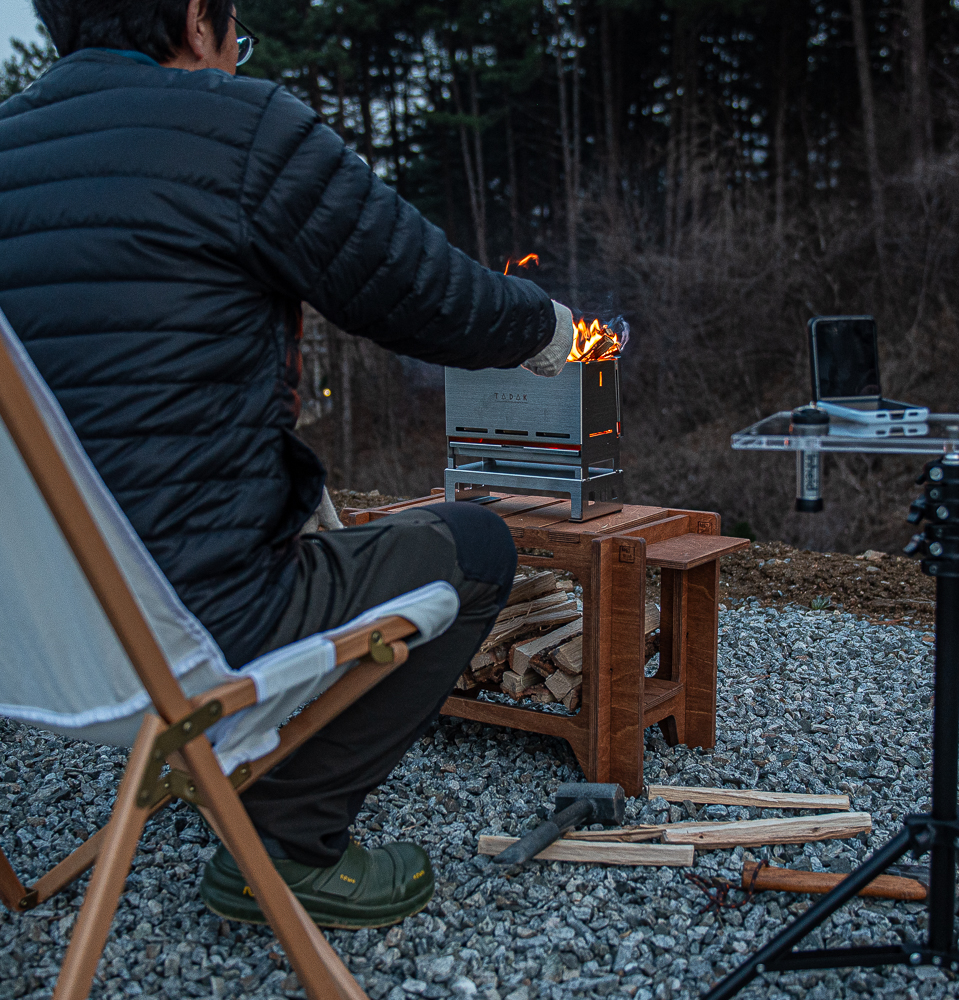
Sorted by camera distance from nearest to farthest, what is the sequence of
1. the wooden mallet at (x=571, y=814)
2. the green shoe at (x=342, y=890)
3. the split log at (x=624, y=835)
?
the green shoe at (x=342, y=890)
the wooden mallet at (x=571, y=814)
the split log at (x=624, y=835)

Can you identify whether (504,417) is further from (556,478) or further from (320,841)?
(320,841)

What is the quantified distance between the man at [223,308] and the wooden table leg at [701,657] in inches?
48.3

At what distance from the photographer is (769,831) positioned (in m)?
2.46

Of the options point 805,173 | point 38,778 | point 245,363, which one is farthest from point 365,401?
point 245,363

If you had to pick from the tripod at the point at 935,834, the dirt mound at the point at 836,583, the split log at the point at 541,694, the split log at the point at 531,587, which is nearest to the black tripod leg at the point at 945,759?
the tripod at the point at 935,834

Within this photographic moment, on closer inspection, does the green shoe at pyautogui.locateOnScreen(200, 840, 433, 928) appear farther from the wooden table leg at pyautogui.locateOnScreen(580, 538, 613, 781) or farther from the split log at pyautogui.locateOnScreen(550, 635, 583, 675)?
the split log at pyautogui.locateOnScreen(550, 635, 583, 675)

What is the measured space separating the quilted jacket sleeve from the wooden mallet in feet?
3.93

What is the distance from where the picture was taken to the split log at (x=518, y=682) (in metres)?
3.04

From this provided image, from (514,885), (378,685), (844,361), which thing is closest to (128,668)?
(378,685)

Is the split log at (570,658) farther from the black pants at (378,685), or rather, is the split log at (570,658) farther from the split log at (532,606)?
Result: the black pants at (378,685)

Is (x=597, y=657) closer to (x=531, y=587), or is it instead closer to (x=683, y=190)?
(x=531, y=587)

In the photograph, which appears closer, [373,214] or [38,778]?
[373,214]

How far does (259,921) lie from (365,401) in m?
15.1

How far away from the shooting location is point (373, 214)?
5.98 feet
